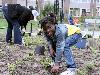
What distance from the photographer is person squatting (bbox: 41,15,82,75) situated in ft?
19.7

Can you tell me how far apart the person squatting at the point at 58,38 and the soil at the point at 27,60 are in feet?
2.57

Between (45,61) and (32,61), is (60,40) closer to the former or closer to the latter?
(45,61)

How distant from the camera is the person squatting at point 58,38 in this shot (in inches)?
236

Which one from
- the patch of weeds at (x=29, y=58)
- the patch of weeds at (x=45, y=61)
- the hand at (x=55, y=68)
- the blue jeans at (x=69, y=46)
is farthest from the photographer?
the patch of weeds at (x=29, y=58)

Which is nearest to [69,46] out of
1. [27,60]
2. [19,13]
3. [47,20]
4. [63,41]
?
[63,41]

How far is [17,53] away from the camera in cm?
984

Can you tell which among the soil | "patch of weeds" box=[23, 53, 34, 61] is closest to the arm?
the soil

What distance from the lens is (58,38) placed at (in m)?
6.12

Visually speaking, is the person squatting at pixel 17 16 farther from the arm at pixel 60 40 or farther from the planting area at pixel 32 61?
the arm at pixel 60 40

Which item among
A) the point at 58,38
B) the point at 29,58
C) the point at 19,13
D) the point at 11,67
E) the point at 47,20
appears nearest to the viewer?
the point at 47,20

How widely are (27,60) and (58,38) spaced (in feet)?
9.19

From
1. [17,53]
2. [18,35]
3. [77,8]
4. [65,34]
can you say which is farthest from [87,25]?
[77,8]

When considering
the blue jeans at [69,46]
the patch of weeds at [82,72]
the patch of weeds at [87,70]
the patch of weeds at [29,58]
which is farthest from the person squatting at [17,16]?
the blue jeans at [69,46]

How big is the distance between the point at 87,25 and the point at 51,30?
46.3ft
